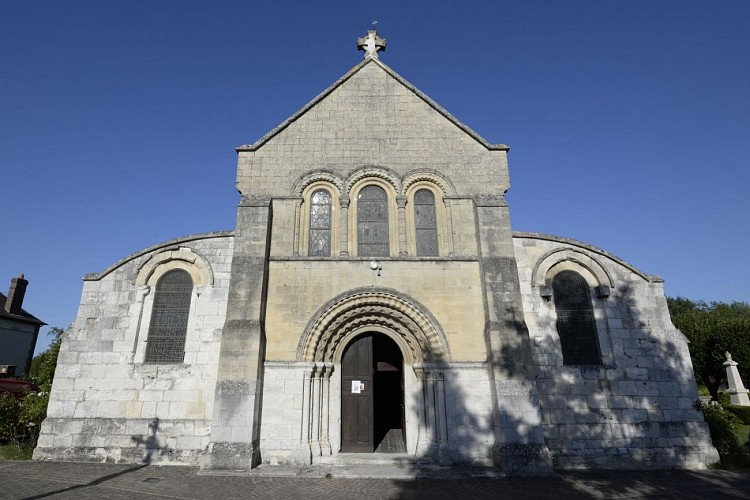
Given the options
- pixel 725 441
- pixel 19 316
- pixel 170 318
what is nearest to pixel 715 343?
pixel 725 441

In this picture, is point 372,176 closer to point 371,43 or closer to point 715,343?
point 371,43

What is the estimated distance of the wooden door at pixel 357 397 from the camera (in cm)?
1067

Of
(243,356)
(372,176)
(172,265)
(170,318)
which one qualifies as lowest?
(243,356)

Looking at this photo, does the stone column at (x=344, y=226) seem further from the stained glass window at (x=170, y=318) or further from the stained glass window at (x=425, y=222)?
the stained glass window at (x=170, y=318)


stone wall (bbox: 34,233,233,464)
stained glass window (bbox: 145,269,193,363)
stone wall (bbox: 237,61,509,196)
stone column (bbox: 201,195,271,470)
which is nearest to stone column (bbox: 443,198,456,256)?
stone wall (bbox: 237,61,509,196)

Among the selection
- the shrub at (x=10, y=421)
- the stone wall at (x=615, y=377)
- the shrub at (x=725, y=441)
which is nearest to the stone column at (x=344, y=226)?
the stone wall at (x=615, y=377)

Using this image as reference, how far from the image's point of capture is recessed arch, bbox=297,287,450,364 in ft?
35.0

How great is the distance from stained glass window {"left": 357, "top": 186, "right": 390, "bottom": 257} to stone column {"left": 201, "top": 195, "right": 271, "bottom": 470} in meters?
2.62

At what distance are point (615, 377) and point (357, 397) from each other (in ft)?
22.5

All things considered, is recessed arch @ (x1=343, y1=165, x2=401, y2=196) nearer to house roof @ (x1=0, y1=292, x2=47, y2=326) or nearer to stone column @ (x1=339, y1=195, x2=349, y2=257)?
stone column @ (x1=339, y1=195, x2=349, y2=257)

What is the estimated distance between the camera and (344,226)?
1182 centimetres

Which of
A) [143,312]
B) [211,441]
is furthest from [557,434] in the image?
[143,312]

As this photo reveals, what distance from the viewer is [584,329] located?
11484mm

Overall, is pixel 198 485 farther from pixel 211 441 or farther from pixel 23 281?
pixel 23 281
